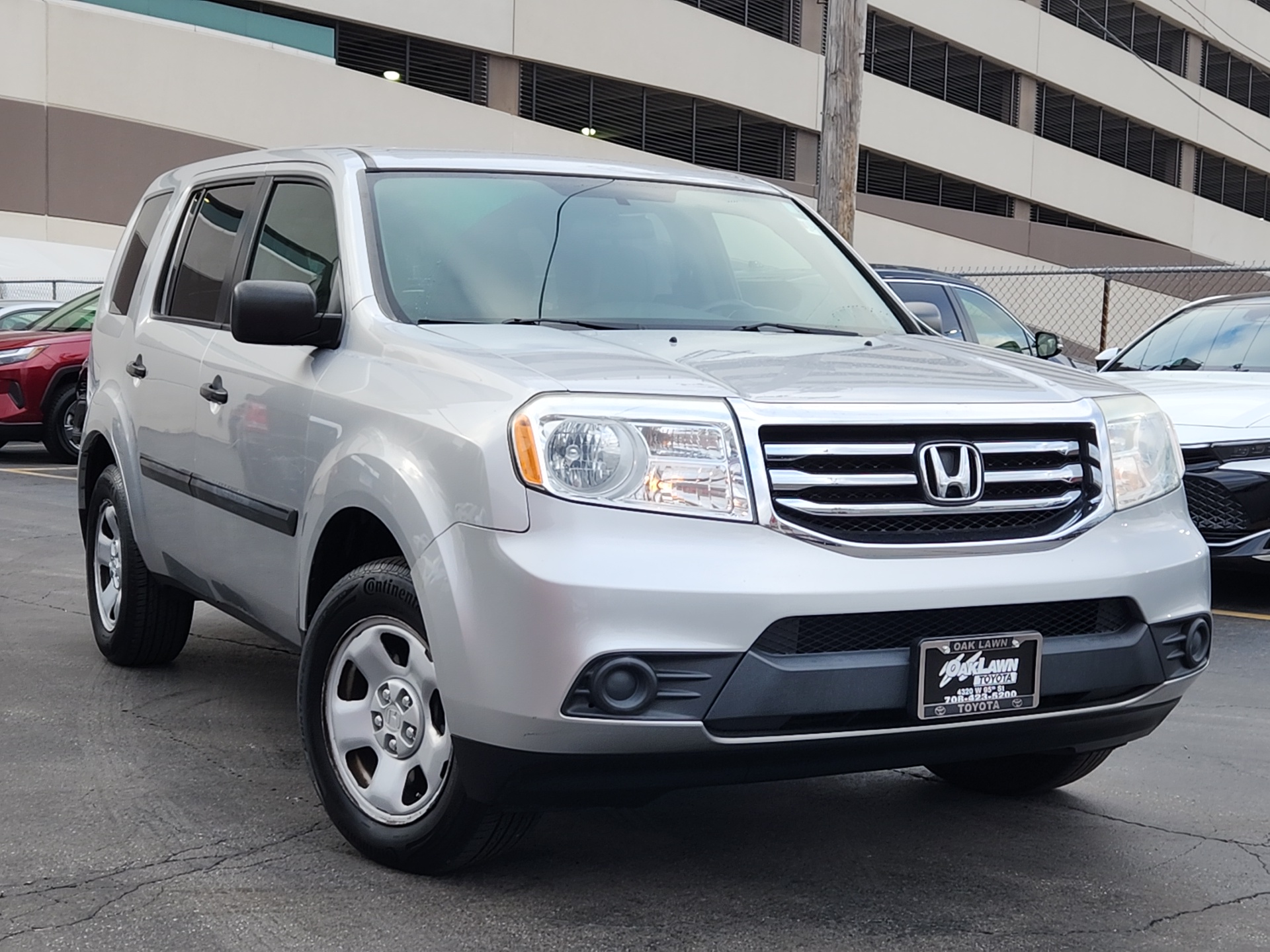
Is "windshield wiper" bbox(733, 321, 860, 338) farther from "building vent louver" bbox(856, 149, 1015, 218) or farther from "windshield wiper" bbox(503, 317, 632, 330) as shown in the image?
"building vent louver" bbox(856, 149, 1015, 218)

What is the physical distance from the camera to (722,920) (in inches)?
144

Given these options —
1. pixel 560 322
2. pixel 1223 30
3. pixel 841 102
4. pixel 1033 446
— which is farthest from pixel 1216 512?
pixel 1223 30

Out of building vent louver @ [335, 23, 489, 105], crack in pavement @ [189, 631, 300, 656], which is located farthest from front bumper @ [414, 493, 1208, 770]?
building vent louver @ [335, 23, 489, 105]

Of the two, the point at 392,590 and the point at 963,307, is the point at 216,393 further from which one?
the point at 963,307

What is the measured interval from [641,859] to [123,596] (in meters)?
2.78

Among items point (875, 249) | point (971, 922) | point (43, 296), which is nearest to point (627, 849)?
point (971, 922)

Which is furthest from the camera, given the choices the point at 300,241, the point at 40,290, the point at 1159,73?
the point at 1159,73

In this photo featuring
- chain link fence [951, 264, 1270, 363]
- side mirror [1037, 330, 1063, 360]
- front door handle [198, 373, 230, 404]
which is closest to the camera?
front door handle [198, 373, 230, 404]

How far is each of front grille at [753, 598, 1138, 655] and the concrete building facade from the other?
2466 cm

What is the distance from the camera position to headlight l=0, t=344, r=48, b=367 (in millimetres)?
14367

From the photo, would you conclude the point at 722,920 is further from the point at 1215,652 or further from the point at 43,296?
the point at 43,296

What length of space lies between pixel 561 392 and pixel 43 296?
23.7 m

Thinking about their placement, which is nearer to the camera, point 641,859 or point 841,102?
point 641,859

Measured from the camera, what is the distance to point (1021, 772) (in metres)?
4.71
